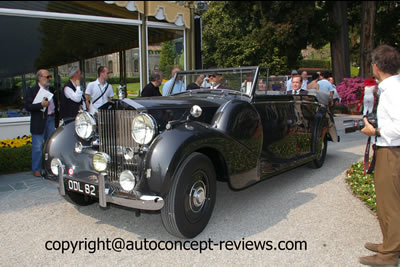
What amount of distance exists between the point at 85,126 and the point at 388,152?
9.12 ft

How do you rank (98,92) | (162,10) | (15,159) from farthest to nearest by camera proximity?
1. (162,10)
2. (98,92)
3. (15,159)

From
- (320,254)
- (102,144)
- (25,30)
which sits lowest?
(320,254)

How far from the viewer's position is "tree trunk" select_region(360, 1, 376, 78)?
16.2m

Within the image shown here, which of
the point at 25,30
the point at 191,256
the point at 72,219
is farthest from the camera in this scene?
the point at 25,30

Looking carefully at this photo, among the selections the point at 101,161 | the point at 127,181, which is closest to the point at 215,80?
the point at 101,161

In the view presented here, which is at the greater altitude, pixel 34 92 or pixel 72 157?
pixel 34 92

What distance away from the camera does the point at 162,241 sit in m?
3.14

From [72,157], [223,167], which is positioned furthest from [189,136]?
[72,157]

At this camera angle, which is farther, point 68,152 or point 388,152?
point 68,152

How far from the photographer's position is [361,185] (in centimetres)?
470

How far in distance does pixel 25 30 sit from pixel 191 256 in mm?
7220

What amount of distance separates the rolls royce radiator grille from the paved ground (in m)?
0.66

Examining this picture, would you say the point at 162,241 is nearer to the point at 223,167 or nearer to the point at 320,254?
the point at 223,167

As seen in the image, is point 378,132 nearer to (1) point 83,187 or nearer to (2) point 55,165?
(1) point 83,187
